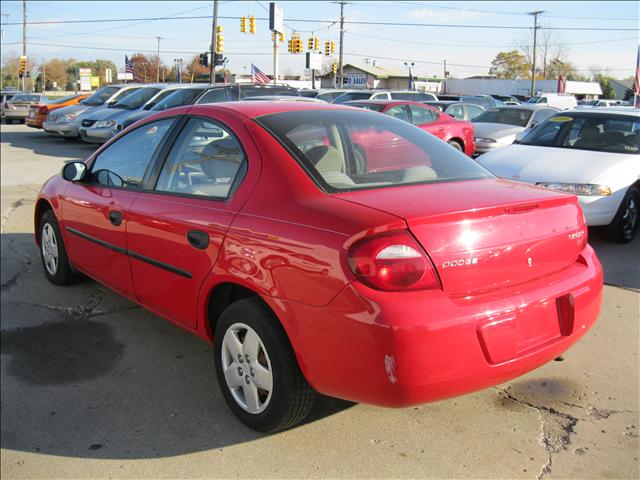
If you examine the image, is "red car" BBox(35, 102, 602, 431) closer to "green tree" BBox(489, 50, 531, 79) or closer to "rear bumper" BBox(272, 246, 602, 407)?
"rear bumper" BBox(272, 246, 602, 407)

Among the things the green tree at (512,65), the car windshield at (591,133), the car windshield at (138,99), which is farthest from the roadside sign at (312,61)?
the green tree at (512,65)

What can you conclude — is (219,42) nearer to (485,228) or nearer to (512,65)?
(485,228)

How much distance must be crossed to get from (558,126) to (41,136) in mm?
18711

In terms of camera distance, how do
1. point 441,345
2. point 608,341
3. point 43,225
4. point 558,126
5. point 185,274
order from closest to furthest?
point 441,345, point 185,274, point 608,341, point 43,225, point 558,126

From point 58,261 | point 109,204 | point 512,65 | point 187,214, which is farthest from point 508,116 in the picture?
point 512,65

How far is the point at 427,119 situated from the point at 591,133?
223 inches

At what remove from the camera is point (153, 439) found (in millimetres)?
2930

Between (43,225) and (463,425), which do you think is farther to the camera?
(43,225)

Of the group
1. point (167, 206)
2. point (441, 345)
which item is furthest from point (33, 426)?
point (441, 345)

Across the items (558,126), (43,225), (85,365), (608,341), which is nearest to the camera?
(85,365)

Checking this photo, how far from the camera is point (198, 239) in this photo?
3139 millimetres

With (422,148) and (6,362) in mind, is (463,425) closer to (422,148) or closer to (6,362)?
(422,148)

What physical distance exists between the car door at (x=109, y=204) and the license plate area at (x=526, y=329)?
234cm

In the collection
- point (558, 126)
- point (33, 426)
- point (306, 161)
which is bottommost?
point (33, 426)
